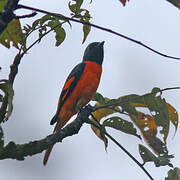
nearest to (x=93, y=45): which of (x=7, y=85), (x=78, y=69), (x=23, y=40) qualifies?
(x=78, y=69)

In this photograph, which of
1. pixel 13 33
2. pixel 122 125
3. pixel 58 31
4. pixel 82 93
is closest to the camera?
pixel 13 33

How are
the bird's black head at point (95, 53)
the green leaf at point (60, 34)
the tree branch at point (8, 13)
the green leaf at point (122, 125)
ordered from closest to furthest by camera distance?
1. the tree branch at point (8, 13)
2. the green leaf at point (122, 125)
3. the green leaf at point (60, 34)
4. the bird's black head at point (95, 53)

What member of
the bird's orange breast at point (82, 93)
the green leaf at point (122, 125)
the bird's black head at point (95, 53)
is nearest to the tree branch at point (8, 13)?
the green leaf at point (122, 125)

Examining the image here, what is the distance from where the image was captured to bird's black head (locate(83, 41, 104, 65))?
563cm

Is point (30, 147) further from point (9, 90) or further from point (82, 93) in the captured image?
point (82, 93)

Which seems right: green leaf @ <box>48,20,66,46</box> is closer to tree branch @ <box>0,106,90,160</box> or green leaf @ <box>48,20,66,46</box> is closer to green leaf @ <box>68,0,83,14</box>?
green leaf @ <box>68,0,83,14</box>

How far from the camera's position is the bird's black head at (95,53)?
5633 mm

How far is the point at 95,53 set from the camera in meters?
5.79

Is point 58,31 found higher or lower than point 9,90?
higher

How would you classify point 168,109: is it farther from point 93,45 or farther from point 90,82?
point 93,45

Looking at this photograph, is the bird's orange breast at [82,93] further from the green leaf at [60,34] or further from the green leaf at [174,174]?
the green leaf at [174,174]

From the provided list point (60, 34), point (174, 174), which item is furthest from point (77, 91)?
point (174, 174)

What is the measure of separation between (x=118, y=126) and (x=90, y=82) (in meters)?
2.38

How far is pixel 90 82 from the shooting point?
15.5ft
